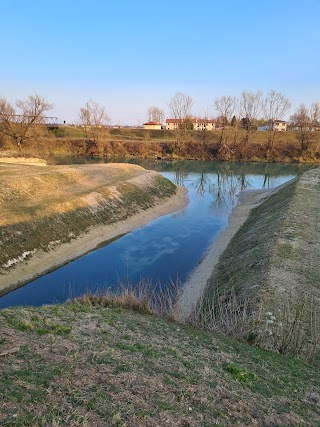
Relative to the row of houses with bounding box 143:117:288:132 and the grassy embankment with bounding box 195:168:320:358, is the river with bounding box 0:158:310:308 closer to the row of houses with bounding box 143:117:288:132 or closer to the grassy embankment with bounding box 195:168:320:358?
the grassy embankment with bounding box 195:168:320:358

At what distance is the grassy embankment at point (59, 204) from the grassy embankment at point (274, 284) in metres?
11.5

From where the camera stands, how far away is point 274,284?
53.8 feet

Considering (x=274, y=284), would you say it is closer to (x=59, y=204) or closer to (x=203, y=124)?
(x=59, y=204)

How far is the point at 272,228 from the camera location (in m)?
25.8

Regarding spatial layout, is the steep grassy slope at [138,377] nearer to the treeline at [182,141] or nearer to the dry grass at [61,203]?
the dry grass at [61,203]

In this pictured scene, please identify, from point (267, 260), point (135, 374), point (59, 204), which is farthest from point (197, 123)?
point (135, 374)

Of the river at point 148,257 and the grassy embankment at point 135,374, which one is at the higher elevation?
the grassy embankment at point 135,374

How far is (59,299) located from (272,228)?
50.7 feet

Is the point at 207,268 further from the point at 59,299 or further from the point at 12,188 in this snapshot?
the point at 12,188

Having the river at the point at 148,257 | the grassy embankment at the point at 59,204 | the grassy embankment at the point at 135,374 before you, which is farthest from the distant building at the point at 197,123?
the grassy embankment at the point at 135,374

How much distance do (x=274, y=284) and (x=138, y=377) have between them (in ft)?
33.2

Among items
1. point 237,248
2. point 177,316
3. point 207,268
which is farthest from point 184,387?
point 237,248

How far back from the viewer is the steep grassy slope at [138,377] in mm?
6500

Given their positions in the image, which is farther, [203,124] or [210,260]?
[203,124]
